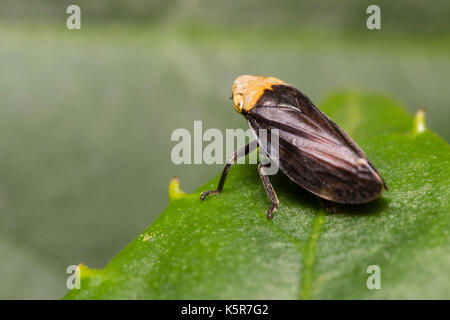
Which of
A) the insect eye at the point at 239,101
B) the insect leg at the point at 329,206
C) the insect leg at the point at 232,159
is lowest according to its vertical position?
the insect leg at the point at 329,206

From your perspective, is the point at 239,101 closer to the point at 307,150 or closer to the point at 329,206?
the point at 307,150

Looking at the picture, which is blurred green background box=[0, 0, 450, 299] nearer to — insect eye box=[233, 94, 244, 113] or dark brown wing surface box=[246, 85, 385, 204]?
insect eye box=[233, 94, 244, 113]

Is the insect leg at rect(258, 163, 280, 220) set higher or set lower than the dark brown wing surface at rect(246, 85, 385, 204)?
lower
